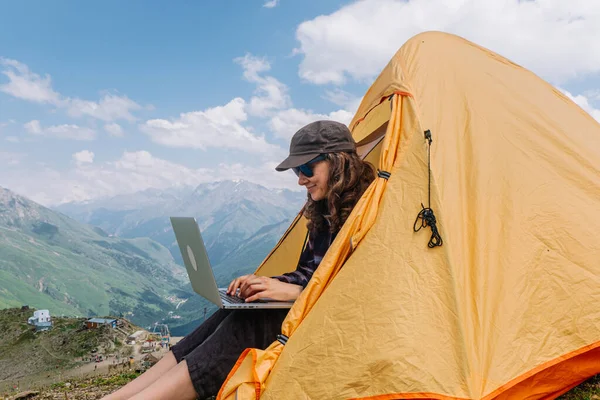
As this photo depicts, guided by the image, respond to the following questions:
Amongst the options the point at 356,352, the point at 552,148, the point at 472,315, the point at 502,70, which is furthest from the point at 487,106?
the point at 356,352

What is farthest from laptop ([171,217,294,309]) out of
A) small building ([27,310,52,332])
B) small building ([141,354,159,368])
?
small building ([27,310,52,332])

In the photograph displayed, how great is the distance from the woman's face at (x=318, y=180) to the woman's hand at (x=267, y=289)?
97 cm

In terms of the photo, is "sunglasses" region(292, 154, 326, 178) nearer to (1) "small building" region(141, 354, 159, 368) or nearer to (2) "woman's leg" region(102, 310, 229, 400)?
(2) "woman's leg" region(102, 310, 229, 400)

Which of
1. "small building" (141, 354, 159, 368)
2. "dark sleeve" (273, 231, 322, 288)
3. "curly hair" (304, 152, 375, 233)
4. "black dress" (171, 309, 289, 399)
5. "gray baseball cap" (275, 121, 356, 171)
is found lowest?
"small building" (141, 354, 159, 368)

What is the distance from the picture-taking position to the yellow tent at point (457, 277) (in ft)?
10.6

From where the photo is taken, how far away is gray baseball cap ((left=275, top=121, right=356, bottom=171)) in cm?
422

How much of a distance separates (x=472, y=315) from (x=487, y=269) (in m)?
0.44

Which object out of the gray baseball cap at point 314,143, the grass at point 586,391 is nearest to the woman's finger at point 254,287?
the gray baseball cap at point 314,143

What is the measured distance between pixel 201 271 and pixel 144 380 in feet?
3.88

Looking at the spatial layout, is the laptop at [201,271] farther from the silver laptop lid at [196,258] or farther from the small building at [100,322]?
the small building at [100,322]

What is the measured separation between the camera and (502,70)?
5.37 metres

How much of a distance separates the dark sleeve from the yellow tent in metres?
0.70

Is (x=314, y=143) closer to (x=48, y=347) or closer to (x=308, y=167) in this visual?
(x=308, y=167)

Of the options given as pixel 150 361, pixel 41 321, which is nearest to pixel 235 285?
pixel 150 361
